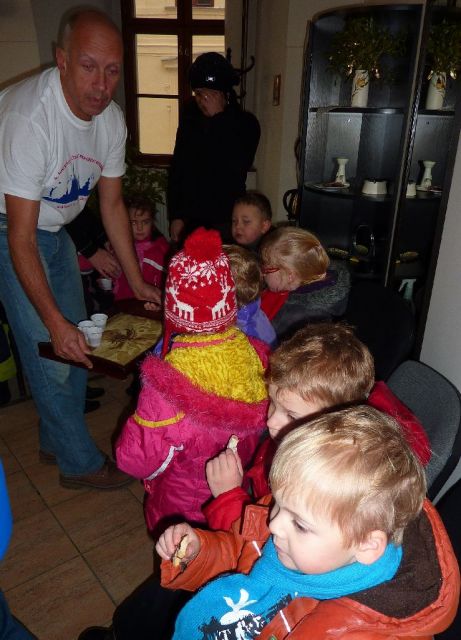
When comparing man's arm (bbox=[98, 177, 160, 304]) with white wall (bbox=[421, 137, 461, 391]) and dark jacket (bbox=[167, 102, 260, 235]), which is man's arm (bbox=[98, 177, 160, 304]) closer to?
dark jacket (bbox=[167, 102, 260, 235])

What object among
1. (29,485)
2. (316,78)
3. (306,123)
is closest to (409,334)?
(29,485)

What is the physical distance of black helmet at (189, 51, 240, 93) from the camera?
2.59 meters

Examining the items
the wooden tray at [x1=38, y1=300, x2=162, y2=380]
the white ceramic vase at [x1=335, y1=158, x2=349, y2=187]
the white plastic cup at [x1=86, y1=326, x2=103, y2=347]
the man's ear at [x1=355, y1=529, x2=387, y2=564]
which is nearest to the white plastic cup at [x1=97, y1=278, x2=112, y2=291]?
the wooden tray at [x1=38, y1=300, x2=162, y2=380]

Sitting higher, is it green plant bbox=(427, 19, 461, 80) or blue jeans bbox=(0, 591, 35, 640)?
green plant bbox=(427, 19, 461, 80)

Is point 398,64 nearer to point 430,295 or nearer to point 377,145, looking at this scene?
point 377,145

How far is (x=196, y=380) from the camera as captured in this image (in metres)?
1.13

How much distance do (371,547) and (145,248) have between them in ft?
8.03

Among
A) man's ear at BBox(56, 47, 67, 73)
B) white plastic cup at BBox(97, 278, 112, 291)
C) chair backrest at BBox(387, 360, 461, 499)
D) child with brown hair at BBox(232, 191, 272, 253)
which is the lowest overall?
white plastic cup at BBox(97, 278, 112, 291)

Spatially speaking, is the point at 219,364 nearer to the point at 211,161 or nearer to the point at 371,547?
the point at 371,547

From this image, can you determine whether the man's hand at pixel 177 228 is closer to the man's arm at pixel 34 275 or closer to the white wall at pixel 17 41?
the man's arm at pixel 34 275

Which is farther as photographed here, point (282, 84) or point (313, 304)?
point (282, 84)

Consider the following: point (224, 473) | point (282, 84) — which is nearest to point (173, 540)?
point (224, 473)

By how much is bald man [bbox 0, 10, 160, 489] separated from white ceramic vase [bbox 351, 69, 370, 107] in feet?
5.34

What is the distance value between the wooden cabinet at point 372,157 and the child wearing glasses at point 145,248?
3.27ft
